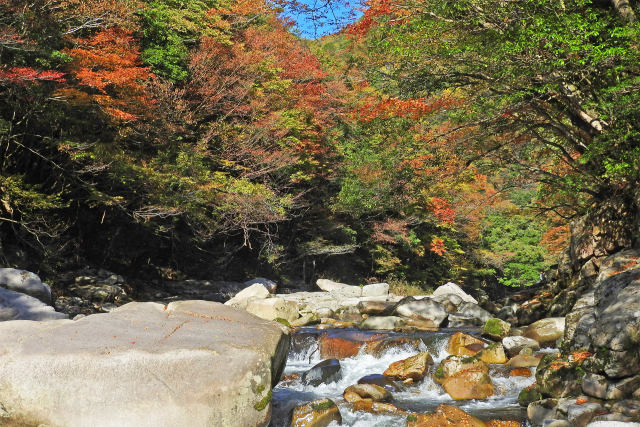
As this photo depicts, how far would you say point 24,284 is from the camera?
9.88 metres

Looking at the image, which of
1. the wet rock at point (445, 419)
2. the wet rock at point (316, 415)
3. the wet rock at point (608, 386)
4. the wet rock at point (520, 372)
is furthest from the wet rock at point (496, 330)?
the wet rock at point (316, 415)

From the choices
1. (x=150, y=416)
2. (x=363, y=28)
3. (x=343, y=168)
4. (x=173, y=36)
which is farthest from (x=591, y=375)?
(x=343, y=168)

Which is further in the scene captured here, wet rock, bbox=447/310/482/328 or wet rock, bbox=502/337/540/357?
wet rock, bbox=447/310/482/328

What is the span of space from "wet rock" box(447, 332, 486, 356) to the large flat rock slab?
5174 millimetres

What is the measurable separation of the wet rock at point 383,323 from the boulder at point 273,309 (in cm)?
241

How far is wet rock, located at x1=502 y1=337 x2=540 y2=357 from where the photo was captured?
29.1 ft

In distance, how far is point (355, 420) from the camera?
654 centimetres

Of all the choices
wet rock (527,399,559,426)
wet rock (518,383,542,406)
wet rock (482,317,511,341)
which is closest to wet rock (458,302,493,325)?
wet rock (482,317,511,341)

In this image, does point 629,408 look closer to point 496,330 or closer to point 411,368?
point 411,368

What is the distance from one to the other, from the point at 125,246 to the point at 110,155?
5924 millimetres

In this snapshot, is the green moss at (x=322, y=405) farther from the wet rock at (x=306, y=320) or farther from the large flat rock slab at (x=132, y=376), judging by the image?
the wet rock at (x=306, y=320)

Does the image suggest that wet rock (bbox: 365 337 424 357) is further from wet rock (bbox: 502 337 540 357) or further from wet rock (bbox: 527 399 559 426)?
wet rock (bbox: 527 399 559 426)

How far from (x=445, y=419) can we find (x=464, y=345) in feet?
12.5

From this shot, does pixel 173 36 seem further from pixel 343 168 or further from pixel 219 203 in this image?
pixel 343 168
